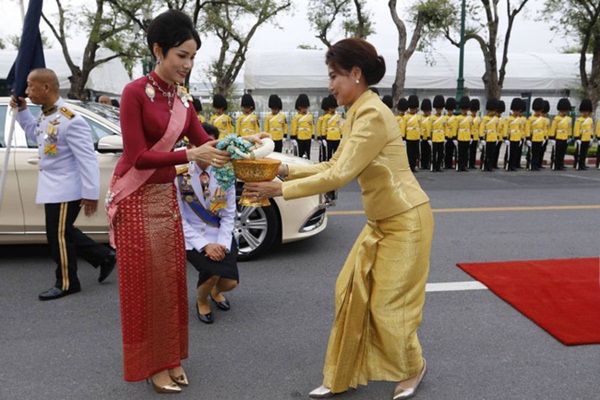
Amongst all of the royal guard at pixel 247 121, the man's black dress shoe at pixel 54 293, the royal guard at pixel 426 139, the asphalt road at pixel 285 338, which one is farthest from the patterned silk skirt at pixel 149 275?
the royal guard at pixel 426 139

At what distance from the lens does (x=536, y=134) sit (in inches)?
572

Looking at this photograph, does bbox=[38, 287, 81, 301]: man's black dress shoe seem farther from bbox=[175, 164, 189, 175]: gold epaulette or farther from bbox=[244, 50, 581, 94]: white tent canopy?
bbox=[244, 50, 581, 94]: white tent canopy

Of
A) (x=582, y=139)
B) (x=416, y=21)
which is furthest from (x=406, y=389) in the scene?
(x=416, y=21)

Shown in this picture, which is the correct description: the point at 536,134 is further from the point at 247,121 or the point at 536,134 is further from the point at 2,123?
the point at 2,123

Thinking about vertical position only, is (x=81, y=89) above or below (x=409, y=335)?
above

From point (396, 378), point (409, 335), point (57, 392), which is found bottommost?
point (57, 392)

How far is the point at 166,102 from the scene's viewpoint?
2742mm

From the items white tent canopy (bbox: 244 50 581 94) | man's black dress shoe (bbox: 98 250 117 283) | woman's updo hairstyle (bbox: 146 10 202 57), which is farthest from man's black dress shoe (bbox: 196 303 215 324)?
white tent canopy (bbox: 244 50 581 94)

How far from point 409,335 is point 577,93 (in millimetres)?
27893

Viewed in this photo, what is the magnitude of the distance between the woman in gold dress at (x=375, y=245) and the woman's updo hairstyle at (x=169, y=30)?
676 mm

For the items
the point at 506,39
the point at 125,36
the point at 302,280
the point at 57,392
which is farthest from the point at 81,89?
the point at 57,392

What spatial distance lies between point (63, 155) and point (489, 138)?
1208 cm

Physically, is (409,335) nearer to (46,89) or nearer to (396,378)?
(396,378)

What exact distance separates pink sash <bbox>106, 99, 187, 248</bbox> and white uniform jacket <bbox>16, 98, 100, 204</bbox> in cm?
154
